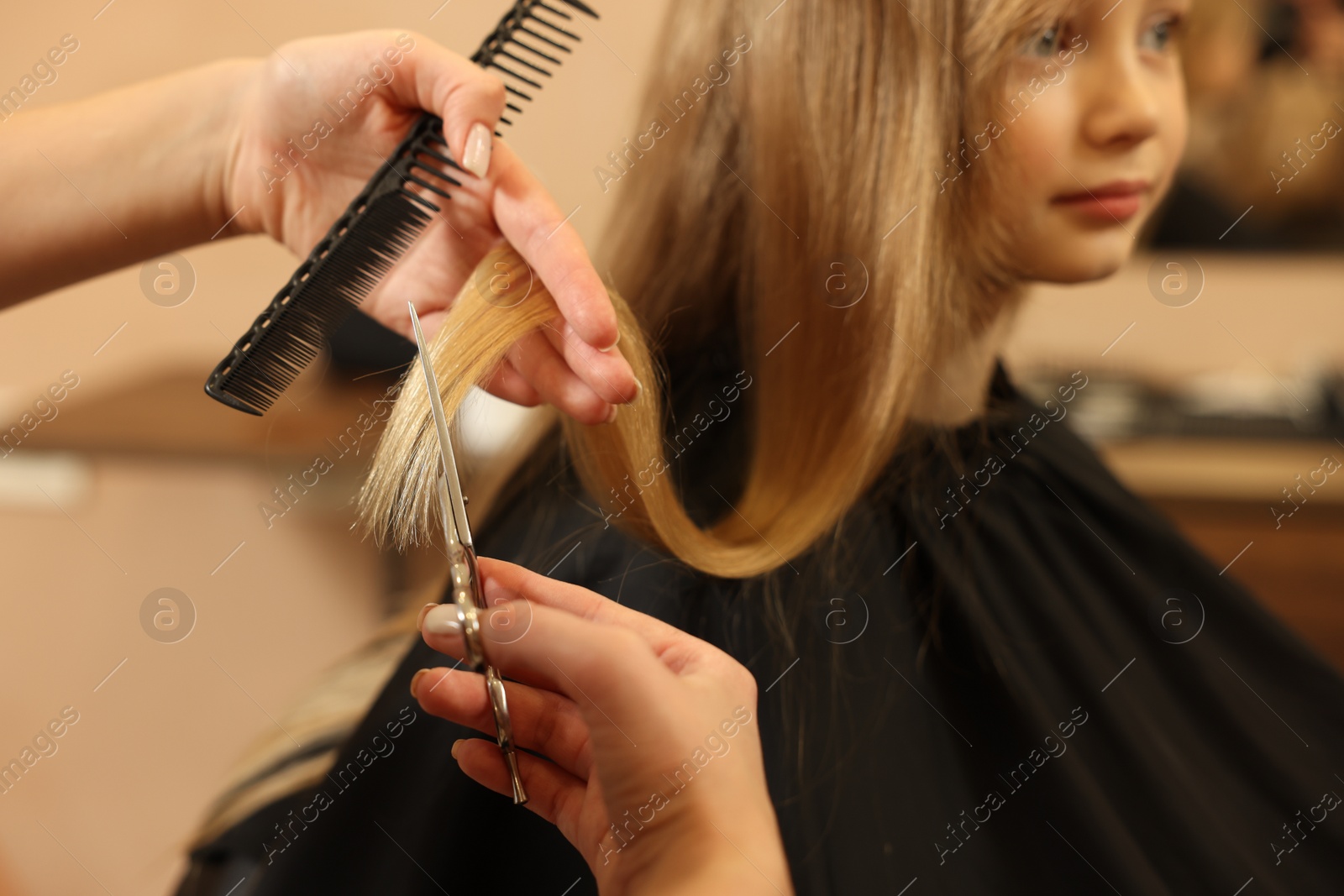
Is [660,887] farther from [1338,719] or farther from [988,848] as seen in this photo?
[1338,719]

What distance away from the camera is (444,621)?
1.41 feet

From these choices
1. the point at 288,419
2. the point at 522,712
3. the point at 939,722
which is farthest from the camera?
the point at 288,419

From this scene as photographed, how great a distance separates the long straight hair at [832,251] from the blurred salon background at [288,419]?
0.75 metres

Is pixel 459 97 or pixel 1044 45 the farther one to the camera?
pixel 1044 45

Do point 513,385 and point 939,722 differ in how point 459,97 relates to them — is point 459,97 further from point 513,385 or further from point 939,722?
point 939,722

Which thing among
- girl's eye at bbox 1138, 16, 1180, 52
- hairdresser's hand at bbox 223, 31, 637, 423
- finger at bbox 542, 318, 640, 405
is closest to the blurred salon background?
hairdresser's hand at bbox 223, 31, 637, 423

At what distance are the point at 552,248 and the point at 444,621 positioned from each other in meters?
0.25

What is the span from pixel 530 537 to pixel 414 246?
0.25 m

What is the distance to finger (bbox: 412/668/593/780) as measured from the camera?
0.51 meters

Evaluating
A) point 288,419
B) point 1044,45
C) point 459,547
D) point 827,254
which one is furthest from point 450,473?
point 288,419

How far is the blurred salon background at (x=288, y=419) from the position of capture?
67.2 inches

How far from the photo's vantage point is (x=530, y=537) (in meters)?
0.73

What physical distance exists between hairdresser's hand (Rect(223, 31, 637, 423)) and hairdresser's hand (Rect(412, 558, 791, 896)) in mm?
155

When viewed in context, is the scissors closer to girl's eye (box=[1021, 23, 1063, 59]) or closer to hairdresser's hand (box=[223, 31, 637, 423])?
hairdresser's hand (box=[223, 31, 637, 423])
